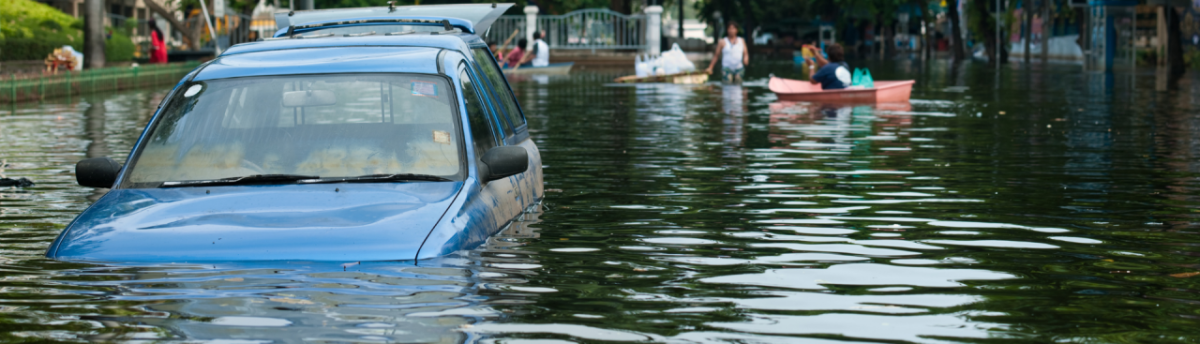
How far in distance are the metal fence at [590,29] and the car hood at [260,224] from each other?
49.5 m

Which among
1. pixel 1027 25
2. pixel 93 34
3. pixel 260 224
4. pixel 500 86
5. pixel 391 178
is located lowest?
pixel 260 224

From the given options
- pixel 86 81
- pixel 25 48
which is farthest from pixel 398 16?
pixel 25 48

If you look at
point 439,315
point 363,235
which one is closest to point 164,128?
point 363,235

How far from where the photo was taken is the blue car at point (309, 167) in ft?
18.1

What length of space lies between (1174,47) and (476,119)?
34.7 m

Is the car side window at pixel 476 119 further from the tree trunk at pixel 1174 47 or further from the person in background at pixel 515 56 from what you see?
the person in background at pixel 515 56

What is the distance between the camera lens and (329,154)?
6.27 meters

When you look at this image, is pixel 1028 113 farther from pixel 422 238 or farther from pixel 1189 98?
pixel 422 238

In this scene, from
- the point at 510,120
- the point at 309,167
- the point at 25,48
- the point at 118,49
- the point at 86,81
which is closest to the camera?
the point at 309,167

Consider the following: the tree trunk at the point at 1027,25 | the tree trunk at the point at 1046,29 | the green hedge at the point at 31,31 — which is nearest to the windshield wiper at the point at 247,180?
the green hedge at the point at 31,31

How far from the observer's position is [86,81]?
27688 millimetres

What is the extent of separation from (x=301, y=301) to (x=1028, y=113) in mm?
16849

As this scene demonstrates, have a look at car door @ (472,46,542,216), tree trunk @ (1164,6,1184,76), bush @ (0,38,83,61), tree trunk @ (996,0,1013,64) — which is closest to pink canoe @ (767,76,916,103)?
car door @ (472,46,542,216)

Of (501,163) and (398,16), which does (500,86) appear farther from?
(501,163)
